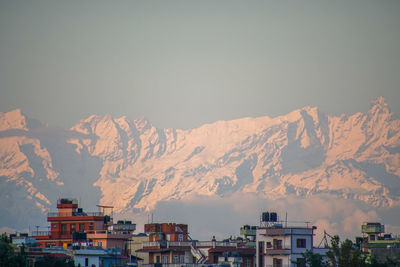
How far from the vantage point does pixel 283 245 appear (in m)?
177

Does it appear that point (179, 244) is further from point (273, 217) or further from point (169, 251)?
point (273, 217)

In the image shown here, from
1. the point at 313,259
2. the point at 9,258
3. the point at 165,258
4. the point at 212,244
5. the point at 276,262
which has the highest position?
the point at 212,244

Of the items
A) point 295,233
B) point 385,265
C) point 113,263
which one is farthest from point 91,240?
point 385,265

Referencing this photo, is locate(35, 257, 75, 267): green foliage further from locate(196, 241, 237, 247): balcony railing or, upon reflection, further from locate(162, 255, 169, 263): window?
locate(196, 241, 237, 247): balcony railing

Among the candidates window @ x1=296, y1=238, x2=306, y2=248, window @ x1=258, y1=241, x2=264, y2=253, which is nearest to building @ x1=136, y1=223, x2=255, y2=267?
window @ x1=258, y1=241, x2=264, y2=253

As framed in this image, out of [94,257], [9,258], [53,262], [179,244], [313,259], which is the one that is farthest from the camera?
[179,244]

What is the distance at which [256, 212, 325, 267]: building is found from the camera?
17550 centimetres

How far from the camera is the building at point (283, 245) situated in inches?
6909

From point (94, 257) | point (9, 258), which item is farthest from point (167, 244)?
point (9, 258)

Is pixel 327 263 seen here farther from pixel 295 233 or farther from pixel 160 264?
pixel 160 264

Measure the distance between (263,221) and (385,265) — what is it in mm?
34704

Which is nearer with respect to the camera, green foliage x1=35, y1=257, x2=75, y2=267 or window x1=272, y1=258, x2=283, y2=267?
green foliage x1=35, y1=257, x2=75, y2=267

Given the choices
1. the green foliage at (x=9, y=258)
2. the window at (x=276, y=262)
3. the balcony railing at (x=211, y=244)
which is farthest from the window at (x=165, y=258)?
the green foliage at (x=9, y=258)

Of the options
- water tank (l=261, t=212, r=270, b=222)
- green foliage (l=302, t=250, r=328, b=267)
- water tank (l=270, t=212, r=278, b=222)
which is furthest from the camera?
water tank (l=261, t=212, r=270, b=222)
